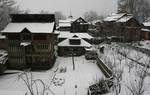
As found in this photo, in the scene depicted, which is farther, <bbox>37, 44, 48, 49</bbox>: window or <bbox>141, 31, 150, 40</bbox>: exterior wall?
<bbox>141, 31, 150, 40</bbox>: exterior wall

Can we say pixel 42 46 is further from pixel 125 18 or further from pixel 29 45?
pixel 125 18

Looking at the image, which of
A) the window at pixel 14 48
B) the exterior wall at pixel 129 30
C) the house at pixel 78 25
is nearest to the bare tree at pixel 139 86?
the window at pixel 14 48

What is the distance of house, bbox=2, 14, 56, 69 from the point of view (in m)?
30.0

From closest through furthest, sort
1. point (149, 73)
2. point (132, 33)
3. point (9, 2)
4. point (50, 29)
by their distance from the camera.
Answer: point (149, 73), point (50, 29), point (132, 33), point (9, 2)

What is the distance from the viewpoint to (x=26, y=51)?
30.6 m

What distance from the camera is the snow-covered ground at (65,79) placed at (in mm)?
22094

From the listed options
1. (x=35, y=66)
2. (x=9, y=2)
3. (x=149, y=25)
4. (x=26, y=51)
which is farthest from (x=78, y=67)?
(x=9, y=2)

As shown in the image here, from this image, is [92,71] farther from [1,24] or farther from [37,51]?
[1,24]

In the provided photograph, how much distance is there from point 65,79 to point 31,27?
11325 mm

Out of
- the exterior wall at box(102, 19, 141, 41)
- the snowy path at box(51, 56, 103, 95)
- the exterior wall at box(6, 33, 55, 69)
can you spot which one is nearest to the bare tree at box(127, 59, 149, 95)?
the snowy path at box(51, 56, 103, 95)

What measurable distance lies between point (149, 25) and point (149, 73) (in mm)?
31576

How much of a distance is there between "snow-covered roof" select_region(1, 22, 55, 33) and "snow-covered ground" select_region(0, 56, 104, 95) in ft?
22.4

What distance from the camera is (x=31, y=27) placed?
1208 inches

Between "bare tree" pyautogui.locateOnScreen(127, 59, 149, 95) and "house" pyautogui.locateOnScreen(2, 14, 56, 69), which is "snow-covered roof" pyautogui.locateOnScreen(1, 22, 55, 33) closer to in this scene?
"house" pyautogui.locateOnScreen(2, 14, 56, 69)
